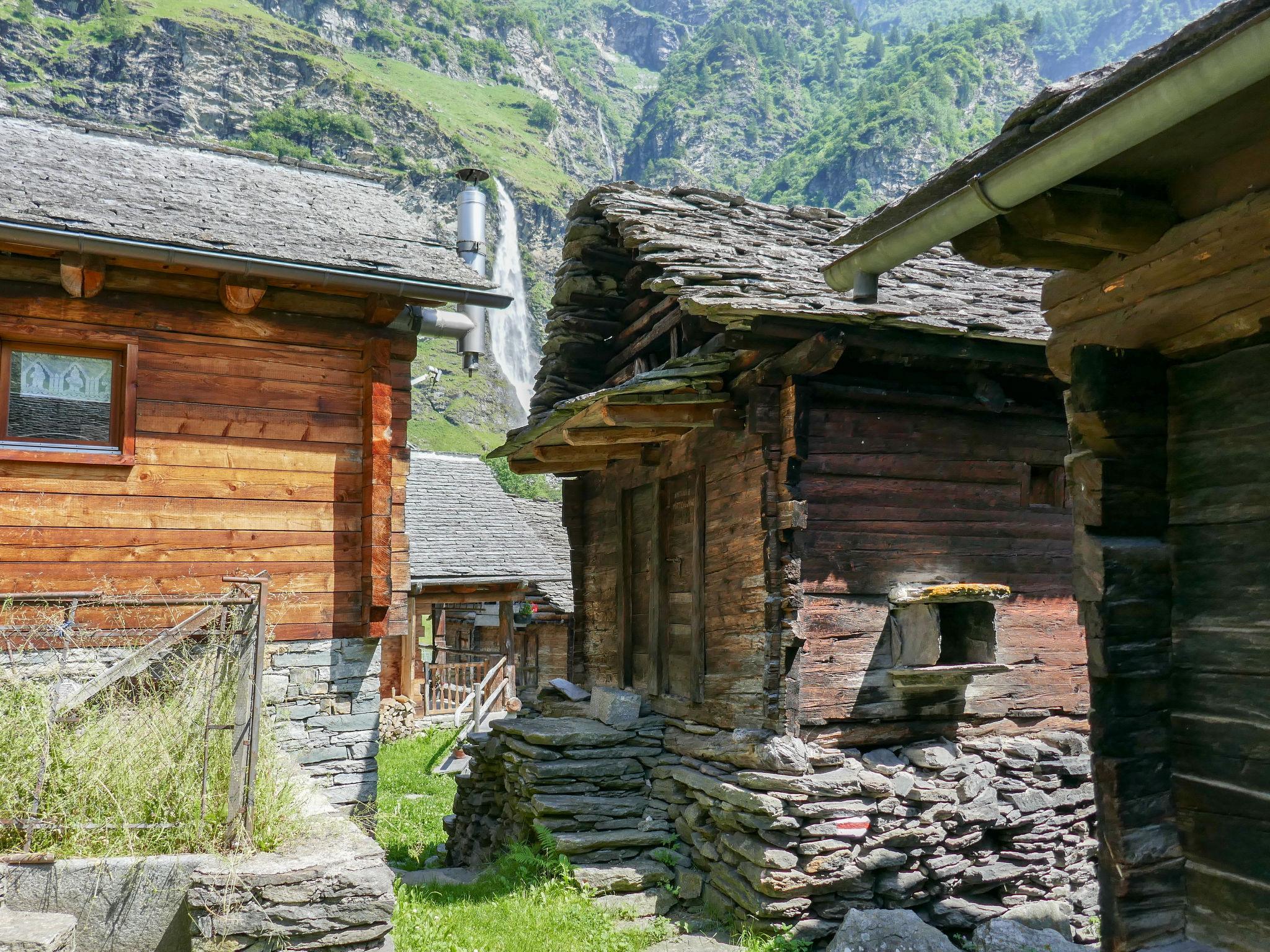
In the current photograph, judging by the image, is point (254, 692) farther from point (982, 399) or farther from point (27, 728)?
point (982, 399)

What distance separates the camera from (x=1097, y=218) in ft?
11.1

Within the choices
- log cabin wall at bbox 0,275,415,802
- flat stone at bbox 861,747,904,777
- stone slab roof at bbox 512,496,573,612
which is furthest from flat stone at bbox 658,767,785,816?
stone slab roof at bbox 512,496,573,612

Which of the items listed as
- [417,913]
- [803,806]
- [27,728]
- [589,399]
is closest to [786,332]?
[589,399]

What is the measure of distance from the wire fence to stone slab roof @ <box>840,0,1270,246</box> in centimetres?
350

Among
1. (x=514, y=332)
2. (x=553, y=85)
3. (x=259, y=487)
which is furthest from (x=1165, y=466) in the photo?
(x=553, y=85)

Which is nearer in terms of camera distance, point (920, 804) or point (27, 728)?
point (27, 728)

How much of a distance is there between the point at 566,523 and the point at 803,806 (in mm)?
5491

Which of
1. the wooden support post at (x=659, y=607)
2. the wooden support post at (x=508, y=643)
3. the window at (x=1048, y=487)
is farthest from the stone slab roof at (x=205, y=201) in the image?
the wooden support post at (x=508, y=643)

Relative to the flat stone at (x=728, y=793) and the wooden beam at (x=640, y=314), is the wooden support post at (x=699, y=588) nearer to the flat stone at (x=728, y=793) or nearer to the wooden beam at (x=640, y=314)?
the flat stone at (x=728, y=793)

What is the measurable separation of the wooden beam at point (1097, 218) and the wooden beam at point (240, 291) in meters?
6.26

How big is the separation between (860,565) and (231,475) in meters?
5.15

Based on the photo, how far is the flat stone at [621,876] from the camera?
25.8 feet

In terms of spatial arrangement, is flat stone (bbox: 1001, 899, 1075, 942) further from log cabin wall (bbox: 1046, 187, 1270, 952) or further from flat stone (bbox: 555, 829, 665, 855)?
log cabin wall (bbox: 1046, 187, 1270, 952)

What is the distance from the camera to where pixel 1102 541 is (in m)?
3.58
